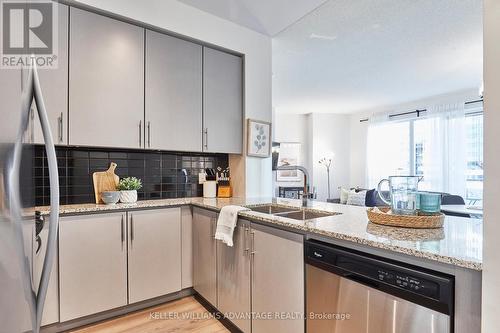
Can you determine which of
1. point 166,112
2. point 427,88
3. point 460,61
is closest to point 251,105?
point 166,112

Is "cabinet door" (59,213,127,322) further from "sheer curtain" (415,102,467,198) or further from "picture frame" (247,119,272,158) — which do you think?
"sheer curtain" (415,102,467,198)

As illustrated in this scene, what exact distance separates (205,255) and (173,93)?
1.40 m

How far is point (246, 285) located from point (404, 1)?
2.48m

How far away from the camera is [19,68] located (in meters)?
0.68

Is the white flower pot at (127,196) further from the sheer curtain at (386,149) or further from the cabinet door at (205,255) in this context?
Result: the sheer curtain at (386,149)

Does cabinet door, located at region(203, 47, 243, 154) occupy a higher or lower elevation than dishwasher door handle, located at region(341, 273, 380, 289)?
higher

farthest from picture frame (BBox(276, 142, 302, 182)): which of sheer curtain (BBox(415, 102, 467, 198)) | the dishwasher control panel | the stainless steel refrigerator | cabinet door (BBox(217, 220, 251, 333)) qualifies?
the stainless steel refrigerator

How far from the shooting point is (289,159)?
257 inches

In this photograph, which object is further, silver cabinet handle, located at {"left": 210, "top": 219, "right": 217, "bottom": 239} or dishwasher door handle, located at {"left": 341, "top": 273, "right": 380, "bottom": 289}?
silver cabinet handle, located at {"left": 210, "top": 219, "right": 217, "bottom": 239}

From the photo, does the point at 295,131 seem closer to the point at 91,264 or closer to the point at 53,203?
the point at 91,264

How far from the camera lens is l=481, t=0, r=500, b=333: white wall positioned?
2.46 ft

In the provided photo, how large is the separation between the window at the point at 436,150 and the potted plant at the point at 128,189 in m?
4.75

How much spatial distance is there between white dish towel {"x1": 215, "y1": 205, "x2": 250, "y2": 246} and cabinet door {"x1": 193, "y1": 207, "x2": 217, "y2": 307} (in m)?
0.20

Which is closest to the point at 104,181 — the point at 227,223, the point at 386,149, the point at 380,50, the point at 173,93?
the point at 173,93
